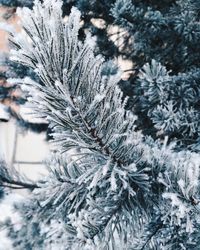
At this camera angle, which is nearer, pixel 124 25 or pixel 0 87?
pixel 124 25

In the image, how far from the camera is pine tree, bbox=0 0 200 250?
32.2 inches

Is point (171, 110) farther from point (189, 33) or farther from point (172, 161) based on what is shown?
point (172, 161)

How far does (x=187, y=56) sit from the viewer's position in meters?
2.51

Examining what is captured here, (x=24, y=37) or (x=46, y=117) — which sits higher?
(x=24, y=37)

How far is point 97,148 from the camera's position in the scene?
1.00 m

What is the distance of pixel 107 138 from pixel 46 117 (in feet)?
0.59

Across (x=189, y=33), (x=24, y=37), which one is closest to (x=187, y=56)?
(x=189, y=33)

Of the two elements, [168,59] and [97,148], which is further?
[168,59]

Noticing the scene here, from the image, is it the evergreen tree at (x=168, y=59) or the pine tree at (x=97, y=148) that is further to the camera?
the evergreen tree at (x=168, y=59)

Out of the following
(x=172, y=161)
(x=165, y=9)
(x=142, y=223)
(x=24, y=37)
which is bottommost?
(x=142, y=223)

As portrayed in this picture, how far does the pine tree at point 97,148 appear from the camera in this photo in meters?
0.82

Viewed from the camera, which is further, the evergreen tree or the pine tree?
the evergreen tree

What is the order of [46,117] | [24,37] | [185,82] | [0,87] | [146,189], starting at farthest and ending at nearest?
[0,87] < [185,82] < [146,189] < [46,117] < [24,37]

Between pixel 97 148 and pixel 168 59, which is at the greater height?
pixel 168 59
